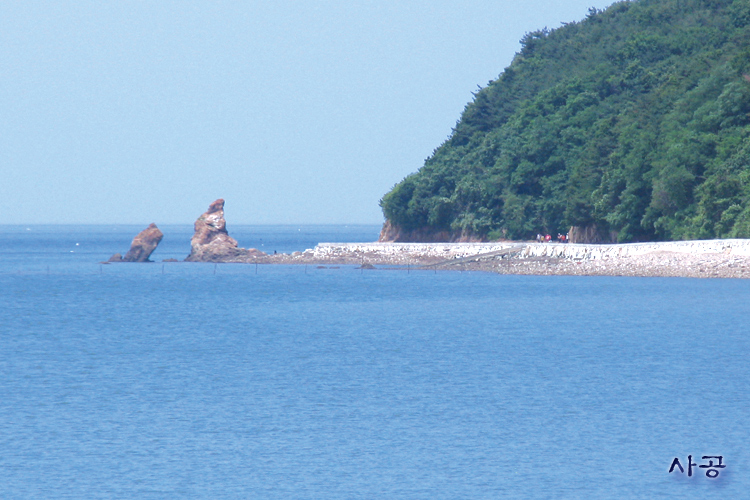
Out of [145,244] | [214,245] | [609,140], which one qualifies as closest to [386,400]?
[609,140]

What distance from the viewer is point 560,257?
219ft

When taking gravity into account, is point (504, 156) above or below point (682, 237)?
above

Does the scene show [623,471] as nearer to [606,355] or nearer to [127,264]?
[606,355]

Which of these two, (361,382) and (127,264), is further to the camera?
(127,264)

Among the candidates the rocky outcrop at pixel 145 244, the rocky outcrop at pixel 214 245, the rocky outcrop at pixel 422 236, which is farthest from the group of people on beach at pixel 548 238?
the rocky outcrop at pixel 145 244

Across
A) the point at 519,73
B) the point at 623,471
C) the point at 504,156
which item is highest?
the point at 519,73

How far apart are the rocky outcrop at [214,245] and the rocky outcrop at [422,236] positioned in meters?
11.8

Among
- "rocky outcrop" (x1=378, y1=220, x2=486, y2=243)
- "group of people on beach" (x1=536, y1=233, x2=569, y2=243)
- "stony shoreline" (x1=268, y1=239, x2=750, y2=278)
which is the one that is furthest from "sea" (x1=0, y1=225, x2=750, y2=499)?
"rocky outcrop" (x1=378, y1=220, x2=486, y2=243)

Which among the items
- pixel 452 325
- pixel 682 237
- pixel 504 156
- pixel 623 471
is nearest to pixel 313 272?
pixel 504 156

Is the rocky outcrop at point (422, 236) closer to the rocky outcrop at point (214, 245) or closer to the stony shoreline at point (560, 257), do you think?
the stony shoreline at point (560, 257)

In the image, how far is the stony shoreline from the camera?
55.2m

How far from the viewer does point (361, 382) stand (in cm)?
2662

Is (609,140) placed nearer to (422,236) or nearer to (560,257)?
(560,257)

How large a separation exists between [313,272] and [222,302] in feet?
77.6
